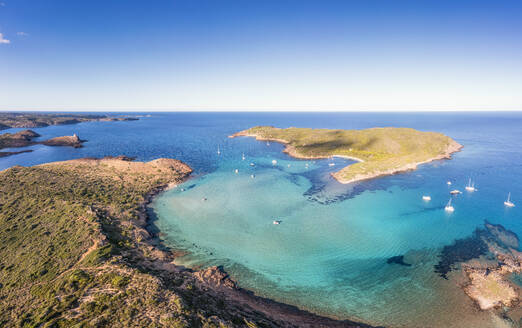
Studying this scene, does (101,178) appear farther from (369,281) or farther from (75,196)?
(369,281)

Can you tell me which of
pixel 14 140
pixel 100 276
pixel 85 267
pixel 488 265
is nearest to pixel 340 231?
pixel 488 265

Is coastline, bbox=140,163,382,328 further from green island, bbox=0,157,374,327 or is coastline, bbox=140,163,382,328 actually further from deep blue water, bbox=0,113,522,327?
deep blue water, bbox=0,113,522,327

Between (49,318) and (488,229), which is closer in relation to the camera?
(49,318)

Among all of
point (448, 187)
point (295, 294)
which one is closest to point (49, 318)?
point (295, 294)

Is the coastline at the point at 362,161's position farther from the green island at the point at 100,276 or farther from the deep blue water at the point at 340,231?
the green island at the point at 100,276

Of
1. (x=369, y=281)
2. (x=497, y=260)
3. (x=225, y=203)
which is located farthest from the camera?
(x=225, y=203)

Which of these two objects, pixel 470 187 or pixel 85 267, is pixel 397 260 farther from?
pixel 470 187
